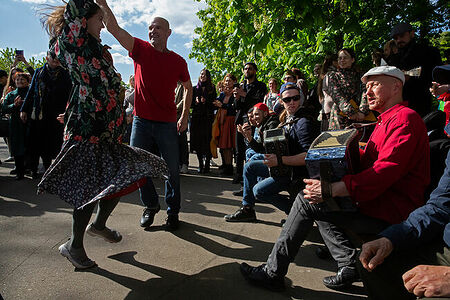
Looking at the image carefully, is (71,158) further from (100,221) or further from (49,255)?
(49,255)

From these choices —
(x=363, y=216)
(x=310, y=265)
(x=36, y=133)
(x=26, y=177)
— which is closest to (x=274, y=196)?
(x=310, y=265)

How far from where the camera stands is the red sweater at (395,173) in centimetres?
189

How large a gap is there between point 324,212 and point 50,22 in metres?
2.49

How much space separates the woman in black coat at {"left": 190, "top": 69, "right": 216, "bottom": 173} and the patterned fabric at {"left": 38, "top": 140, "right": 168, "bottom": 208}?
4467 mm

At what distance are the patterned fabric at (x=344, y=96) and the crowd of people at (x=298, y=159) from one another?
15mm

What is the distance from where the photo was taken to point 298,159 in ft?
9.40

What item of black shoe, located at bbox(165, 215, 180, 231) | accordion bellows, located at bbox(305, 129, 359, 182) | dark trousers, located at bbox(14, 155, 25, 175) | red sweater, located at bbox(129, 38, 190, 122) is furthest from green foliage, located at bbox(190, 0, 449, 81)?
dark trousers, located at bbox(14, 155, 25, 175)

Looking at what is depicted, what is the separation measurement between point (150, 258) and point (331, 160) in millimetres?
1841

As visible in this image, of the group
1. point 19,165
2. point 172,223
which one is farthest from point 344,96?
point 19,165

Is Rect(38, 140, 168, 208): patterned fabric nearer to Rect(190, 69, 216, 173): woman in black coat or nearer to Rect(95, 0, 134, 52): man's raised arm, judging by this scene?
Rect(95, 0, 134, 52): man's raised arm

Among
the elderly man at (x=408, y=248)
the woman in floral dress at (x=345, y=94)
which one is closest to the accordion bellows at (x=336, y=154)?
the elderly man at (x=408, y=248)

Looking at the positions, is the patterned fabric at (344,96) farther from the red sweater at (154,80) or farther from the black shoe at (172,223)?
the black shoe at (172,223)

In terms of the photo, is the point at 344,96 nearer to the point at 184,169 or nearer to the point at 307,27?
the point at 307,27

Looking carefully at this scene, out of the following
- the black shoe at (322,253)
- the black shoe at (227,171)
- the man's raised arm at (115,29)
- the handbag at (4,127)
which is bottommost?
the black shoe at (322,253)
